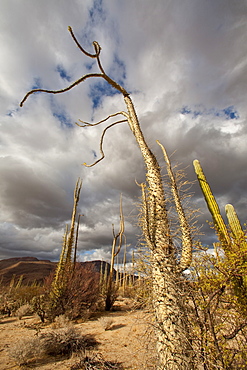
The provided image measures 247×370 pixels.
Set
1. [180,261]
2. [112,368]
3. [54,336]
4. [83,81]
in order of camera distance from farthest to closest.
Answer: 1. [54,336]
2. [112,368]
3. [83,81]
4. [180,261]

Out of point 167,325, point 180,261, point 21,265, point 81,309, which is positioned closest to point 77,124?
point 180,261

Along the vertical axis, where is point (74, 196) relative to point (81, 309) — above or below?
above

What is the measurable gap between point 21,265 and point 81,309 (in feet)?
214

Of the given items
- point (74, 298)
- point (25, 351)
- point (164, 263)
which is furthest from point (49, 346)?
point (164, 263)

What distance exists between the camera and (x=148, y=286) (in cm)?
220

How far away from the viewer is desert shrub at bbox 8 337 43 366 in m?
4.58

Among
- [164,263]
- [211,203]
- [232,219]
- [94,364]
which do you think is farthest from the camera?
[232,219]

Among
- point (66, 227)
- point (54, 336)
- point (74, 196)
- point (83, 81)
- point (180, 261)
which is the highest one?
point (74, 196)

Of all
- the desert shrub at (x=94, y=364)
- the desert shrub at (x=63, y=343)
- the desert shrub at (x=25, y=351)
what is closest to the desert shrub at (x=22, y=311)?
the desert shrub at (x=63, y=343)

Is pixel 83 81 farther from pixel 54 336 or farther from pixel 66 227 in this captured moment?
pixel 66 227

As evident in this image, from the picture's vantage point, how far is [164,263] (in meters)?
1.99

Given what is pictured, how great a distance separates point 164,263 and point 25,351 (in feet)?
17.5

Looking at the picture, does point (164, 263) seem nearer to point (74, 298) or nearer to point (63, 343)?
point (63, 343)

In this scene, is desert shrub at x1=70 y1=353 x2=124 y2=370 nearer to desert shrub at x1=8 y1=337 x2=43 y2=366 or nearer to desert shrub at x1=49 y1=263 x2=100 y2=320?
desert shrub at x1=8 y1=337 x2=43 y2=366
